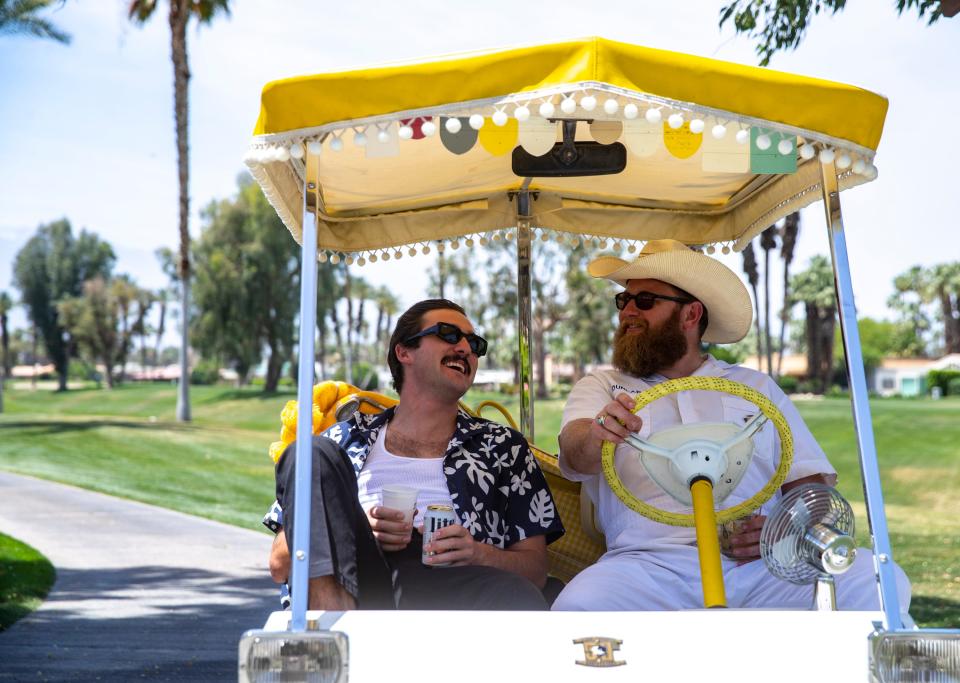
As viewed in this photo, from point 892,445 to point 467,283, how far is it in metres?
27.5

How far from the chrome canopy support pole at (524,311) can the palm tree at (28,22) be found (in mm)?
13989

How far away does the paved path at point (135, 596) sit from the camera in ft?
19.5

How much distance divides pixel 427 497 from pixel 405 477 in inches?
4.2

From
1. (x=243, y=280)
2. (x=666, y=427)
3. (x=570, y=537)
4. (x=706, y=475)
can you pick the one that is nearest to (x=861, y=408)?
(x=706, y=475)

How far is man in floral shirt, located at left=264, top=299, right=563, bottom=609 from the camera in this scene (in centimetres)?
296

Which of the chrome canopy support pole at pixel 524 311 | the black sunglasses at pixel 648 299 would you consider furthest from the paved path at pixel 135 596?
the black sunglasses at pixel 648 299

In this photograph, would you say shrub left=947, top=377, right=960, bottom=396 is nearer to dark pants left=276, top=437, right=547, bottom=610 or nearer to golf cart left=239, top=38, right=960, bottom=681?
golf cart left=239, top=38, right=960, bottom=681

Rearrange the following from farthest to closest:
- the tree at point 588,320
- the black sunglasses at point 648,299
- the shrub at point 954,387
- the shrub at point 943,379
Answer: the shrub at point 943,379
the shrub at point 954,387
the tree at point 588,320
the black sunglasses at point 648,299

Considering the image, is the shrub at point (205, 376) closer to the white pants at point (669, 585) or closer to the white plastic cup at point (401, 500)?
the white pants at point (669, 585)

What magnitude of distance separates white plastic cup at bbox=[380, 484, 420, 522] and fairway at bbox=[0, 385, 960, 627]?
5.72 m

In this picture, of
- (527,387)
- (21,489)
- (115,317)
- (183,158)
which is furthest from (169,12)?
(115,317)

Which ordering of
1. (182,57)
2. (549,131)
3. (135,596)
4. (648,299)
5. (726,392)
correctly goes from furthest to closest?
1. (182,57)
2. (135,596)
3. (648,299)
4. (549,131)
5. (726,392)

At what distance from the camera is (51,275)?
83.5 meters

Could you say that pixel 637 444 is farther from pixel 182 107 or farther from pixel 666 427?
pixel 182 107
